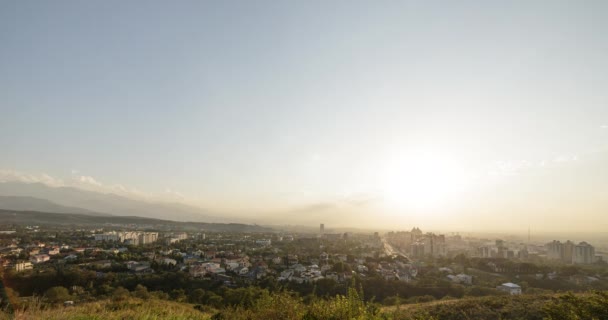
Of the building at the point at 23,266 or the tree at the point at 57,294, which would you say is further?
the building at the point at 23,266

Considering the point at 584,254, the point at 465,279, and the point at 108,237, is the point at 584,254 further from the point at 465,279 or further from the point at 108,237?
the point at 108,237

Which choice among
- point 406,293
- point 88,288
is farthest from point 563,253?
point 88,288

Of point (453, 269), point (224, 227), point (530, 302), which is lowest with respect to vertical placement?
point (224, 227)

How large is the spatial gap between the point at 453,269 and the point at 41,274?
33.7 m

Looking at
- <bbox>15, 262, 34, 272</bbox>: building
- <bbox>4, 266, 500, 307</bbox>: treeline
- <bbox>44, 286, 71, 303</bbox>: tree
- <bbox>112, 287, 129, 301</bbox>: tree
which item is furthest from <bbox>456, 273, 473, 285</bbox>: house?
<bbox>15, 262, 34, 272</bbox>: building

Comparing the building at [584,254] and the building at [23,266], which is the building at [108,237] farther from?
the building at [584,254]

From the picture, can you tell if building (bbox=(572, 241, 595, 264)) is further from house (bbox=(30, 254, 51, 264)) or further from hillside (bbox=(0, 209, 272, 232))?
hillside (bbox=(0, 209, 272, 232))

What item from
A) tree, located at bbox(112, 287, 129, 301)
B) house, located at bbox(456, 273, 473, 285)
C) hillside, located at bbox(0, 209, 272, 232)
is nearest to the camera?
tree, located at bbox(112, 287, 129, 301)

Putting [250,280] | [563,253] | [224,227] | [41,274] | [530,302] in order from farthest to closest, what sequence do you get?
1. [224,227]
2. [563,253]
3. [250,280]
4. [41,274]
5. [530,302]

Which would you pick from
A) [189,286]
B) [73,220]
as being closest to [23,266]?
[189,286]

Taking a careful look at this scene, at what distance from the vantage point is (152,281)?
72.6 ft

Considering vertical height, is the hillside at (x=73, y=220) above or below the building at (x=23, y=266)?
below

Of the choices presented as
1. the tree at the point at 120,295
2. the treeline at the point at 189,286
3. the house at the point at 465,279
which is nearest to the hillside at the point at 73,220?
Result: the treeline at the point at 189,286

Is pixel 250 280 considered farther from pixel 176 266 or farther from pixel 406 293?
pixel 406 293
